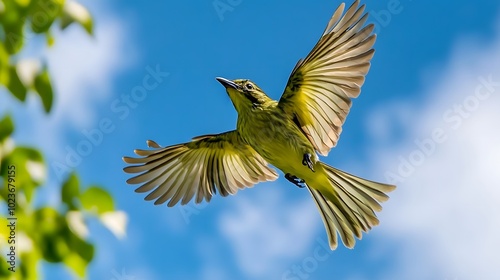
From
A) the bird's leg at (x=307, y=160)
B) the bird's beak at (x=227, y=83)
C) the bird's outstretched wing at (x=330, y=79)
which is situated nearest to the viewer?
the bird's outstretched wing at (x=330, y=79)

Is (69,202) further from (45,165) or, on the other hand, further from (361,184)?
(361,184)

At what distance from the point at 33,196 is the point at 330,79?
213 inches

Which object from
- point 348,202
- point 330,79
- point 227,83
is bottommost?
point 348,202

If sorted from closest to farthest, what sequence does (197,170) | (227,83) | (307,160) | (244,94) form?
(307,160) → (244,94) → (227,83) → (197,170)

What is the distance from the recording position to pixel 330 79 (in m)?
6.63

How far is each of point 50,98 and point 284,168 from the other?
18.4 ft

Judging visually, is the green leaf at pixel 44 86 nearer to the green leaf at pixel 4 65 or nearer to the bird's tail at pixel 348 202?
the green leaf at pixel 4 65

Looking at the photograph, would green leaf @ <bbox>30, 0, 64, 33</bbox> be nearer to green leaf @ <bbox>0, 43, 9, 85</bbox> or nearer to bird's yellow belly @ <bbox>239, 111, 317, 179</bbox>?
green leaf @ <bbox>0, 43, 9, 85</bbox>

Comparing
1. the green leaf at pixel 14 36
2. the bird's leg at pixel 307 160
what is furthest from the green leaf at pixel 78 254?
the bird's leg at pixel 307 160

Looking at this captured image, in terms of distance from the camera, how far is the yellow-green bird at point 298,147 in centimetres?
649

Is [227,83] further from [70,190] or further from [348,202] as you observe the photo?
[70,190]

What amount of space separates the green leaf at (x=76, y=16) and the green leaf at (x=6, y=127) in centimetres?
20

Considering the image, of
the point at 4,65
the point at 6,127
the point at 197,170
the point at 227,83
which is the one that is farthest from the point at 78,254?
the point at 197,170

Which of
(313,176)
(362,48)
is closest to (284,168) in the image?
(313,176)
